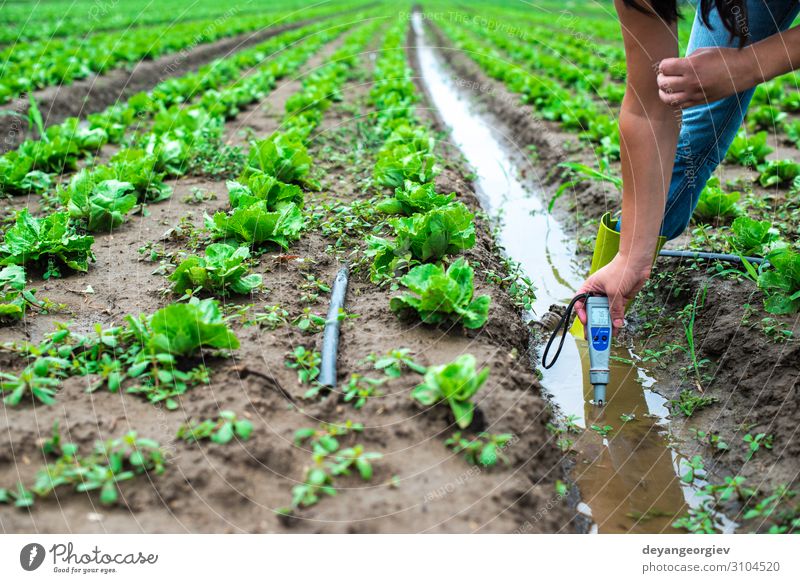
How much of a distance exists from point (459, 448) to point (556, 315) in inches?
71.2

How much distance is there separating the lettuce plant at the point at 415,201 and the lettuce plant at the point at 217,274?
1023 millimetres

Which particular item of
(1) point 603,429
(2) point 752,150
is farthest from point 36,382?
(2) point 752,150

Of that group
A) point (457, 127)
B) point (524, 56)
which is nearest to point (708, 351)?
point (457, 127)

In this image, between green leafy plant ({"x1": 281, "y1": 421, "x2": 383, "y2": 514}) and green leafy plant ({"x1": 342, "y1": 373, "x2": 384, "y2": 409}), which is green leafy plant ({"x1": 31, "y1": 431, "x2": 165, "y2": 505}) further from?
green leafy plant ({"x1": 342, "y1": 373, "x2": 384, "y2": 409})

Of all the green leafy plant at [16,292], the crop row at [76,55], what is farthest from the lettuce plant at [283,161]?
the crop row at [76,55]

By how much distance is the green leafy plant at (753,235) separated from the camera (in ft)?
11.6

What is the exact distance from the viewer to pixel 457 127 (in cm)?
824

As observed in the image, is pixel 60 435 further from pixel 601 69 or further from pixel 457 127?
pixel 601 69

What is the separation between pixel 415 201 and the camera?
382cm

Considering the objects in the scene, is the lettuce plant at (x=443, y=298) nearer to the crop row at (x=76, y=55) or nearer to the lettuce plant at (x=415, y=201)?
the lettuce plant at (x=415, y=201)

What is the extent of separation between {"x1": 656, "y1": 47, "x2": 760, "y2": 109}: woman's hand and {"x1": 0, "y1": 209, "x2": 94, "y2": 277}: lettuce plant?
9.61 feet

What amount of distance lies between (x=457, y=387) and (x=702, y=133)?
1888 mm
